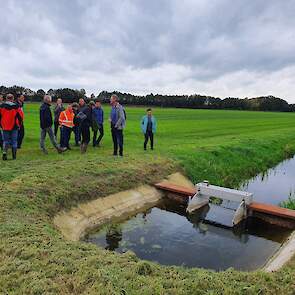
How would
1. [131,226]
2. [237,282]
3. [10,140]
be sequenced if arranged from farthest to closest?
[10,140]
[131,226]
[237,282]

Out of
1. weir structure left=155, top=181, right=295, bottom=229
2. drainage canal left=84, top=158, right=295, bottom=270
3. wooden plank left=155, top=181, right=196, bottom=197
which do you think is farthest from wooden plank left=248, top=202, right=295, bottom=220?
wooden plank left=155, top=181, right=196, bottom=197

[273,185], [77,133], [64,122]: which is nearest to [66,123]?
[64,122]

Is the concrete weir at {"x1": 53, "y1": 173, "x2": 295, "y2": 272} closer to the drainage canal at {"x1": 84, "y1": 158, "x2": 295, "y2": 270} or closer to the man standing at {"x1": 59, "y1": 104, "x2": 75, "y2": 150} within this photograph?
the drainage canal at {"x1": 84, "y1": 158, "x2": 295, "y2": 270}

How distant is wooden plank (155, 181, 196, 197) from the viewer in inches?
543

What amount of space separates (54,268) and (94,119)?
1193cm

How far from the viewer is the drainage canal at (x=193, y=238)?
30.7ft

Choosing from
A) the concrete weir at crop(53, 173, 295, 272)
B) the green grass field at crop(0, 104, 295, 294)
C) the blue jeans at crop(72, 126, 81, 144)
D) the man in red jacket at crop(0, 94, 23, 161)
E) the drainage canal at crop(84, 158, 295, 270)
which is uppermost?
the man in red jacket at crop(0, 94, 23, 161)

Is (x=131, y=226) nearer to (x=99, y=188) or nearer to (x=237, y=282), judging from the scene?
(x=99, y=188)

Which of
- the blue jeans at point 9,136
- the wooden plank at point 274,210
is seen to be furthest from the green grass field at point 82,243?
the wooden plank at point 274,210

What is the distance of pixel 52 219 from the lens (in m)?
9.91

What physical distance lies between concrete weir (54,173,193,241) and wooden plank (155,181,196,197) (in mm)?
253

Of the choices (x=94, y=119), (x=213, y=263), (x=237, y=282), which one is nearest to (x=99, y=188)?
(x=213, y=263)

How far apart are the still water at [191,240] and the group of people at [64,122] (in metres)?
4.57

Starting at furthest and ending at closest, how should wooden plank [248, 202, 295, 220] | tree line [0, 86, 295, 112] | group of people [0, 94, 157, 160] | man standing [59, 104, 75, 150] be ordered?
tree line [0, 86, 295, 112] → man standing [59, 104, 75, 150] → group of people [0, 94, 157, 160] → wooden plank [248, 202, 295, 220]
